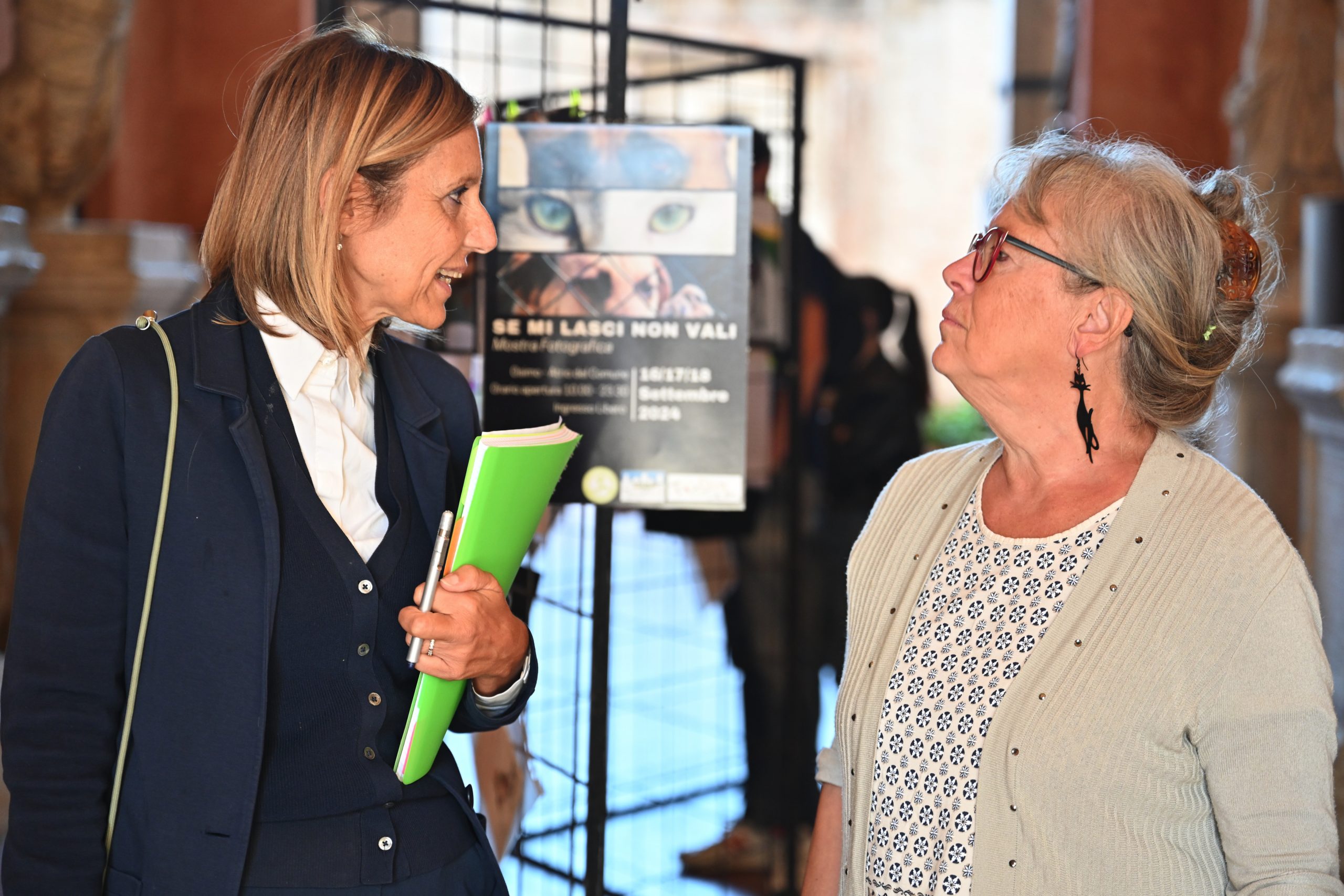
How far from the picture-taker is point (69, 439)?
1.38 metres

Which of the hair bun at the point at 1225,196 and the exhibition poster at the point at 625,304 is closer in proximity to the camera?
the hair bun at the point at 1225,196

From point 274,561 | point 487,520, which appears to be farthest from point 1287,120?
point 274,561

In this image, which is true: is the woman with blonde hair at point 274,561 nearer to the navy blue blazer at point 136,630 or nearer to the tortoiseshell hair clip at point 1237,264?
the navy blue blazer at point 136,630

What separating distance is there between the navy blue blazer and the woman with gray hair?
835mm

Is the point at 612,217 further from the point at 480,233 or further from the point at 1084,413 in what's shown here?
the point at 1084,413

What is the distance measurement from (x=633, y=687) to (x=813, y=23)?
9.51 meters

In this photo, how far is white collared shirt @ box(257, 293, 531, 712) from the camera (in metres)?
1.57

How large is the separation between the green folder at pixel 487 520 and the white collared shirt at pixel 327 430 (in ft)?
0.43

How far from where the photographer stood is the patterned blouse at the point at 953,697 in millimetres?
1589

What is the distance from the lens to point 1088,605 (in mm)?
1580

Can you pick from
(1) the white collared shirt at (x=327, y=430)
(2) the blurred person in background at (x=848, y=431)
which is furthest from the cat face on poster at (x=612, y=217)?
(2) the blurred person in background at (x=848, y=431)

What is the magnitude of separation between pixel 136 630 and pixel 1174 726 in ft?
4.02

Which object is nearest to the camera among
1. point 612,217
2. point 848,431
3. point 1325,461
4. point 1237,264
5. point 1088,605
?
point 1088,605

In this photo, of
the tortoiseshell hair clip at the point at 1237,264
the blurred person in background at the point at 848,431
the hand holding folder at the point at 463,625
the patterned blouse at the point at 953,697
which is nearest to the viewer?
the hand holding folder at the point at 463,625
